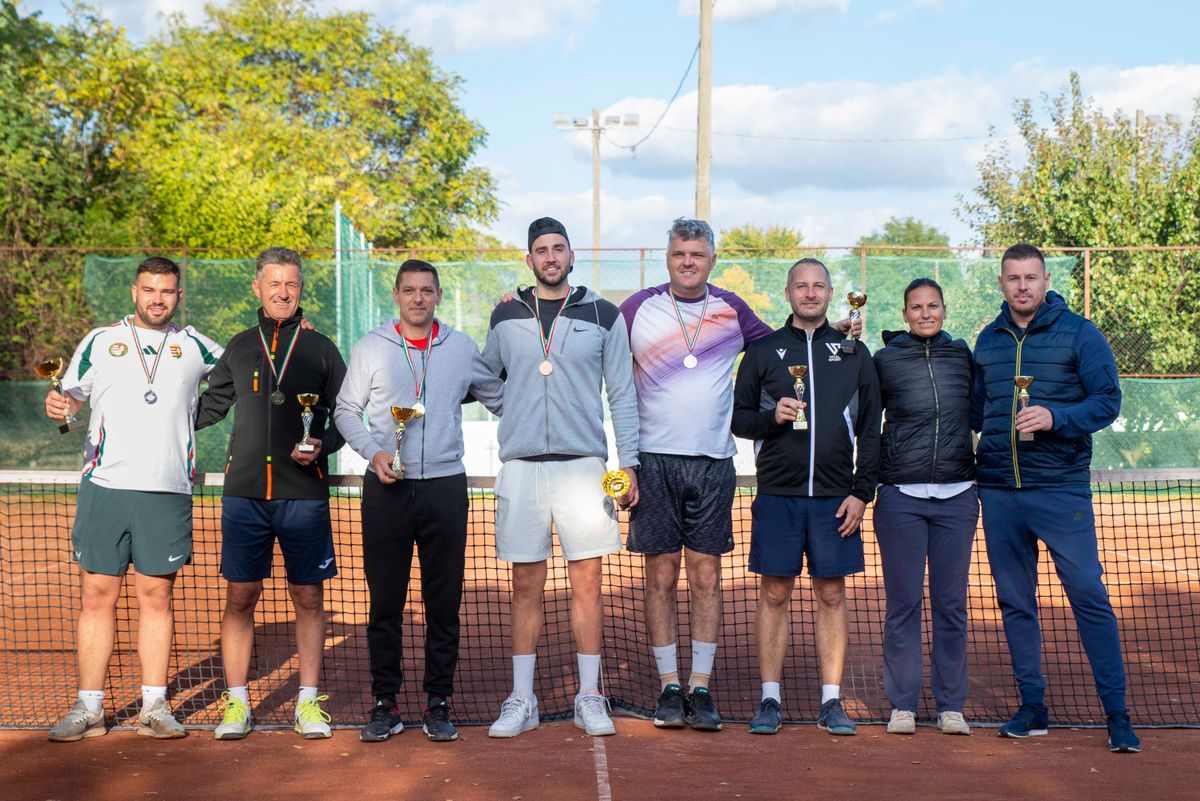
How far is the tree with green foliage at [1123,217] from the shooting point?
16109 mm

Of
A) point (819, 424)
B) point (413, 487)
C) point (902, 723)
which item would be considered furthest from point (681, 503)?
point (902, 723)

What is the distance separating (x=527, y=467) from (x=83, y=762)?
7.43 feet

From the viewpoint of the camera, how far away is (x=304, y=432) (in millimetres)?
5301

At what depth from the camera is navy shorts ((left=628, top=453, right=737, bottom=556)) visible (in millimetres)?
5418

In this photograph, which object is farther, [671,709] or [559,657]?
[559,657]

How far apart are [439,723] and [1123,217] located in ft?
55.5

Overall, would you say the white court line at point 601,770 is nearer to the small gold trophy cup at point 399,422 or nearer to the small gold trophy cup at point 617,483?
the small gold trophy cup at point 617,483

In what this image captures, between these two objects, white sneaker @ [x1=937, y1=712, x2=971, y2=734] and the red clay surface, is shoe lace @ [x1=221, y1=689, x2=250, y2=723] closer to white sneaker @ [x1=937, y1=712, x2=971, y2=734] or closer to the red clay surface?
the red clay surface

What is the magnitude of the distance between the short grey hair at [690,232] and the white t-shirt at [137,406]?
7.59 ft

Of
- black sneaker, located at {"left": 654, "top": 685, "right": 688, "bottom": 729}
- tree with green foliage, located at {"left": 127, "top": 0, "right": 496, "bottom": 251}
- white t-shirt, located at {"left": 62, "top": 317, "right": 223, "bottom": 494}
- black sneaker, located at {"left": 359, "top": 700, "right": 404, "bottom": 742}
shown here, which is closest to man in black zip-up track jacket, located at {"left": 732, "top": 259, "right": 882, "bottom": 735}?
black sneaker, located at {"left": 654, "top": 685, "right": 688, "bottom": 729}

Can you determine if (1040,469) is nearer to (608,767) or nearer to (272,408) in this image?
(608,767)

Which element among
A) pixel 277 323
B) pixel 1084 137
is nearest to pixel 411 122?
pixel 1084 137

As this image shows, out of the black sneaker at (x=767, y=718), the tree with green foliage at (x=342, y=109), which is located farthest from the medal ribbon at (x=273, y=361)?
the tree with green foliage at (x=342, y=109)

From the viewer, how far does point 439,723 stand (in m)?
5.32
